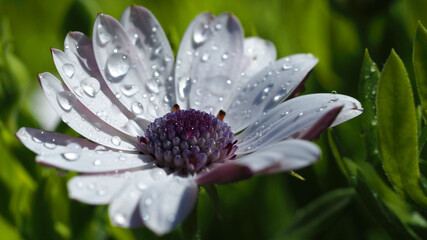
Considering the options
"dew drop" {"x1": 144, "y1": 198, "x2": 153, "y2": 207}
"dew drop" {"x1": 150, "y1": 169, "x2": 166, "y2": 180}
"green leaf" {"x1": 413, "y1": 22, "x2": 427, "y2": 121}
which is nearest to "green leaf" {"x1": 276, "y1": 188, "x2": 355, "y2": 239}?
"green leaf" {"x1": 413, "y1": 22, "x2": 427, "y2": 121}

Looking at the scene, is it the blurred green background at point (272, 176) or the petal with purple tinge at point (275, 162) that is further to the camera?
the blurred green background at point (272, 176)

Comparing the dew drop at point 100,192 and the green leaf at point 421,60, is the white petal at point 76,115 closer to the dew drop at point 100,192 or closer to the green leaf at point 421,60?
the dew drop at point 100,192

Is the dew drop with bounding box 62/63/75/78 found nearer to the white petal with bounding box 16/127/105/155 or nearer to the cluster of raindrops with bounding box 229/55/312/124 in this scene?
the white petal with bounding box 16/127/105/155

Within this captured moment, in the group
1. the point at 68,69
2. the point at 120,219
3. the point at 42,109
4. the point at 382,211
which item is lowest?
the point at 42,109

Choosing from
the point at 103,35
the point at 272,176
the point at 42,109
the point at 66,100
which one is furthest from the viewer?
the point at 42,109

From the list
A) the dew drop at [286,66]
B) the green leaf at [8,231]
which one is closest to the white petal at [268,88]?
the dew drop at [286,66]

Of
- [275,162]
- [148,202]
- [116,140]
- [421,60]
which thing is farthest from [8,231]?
[421,60]

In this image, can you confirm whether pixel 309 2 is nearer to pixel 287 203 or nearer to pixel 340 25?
pixel 340 25

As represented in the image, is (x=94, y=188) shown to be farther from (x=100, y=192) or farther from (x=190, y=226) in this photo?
(x=190, y=226)
